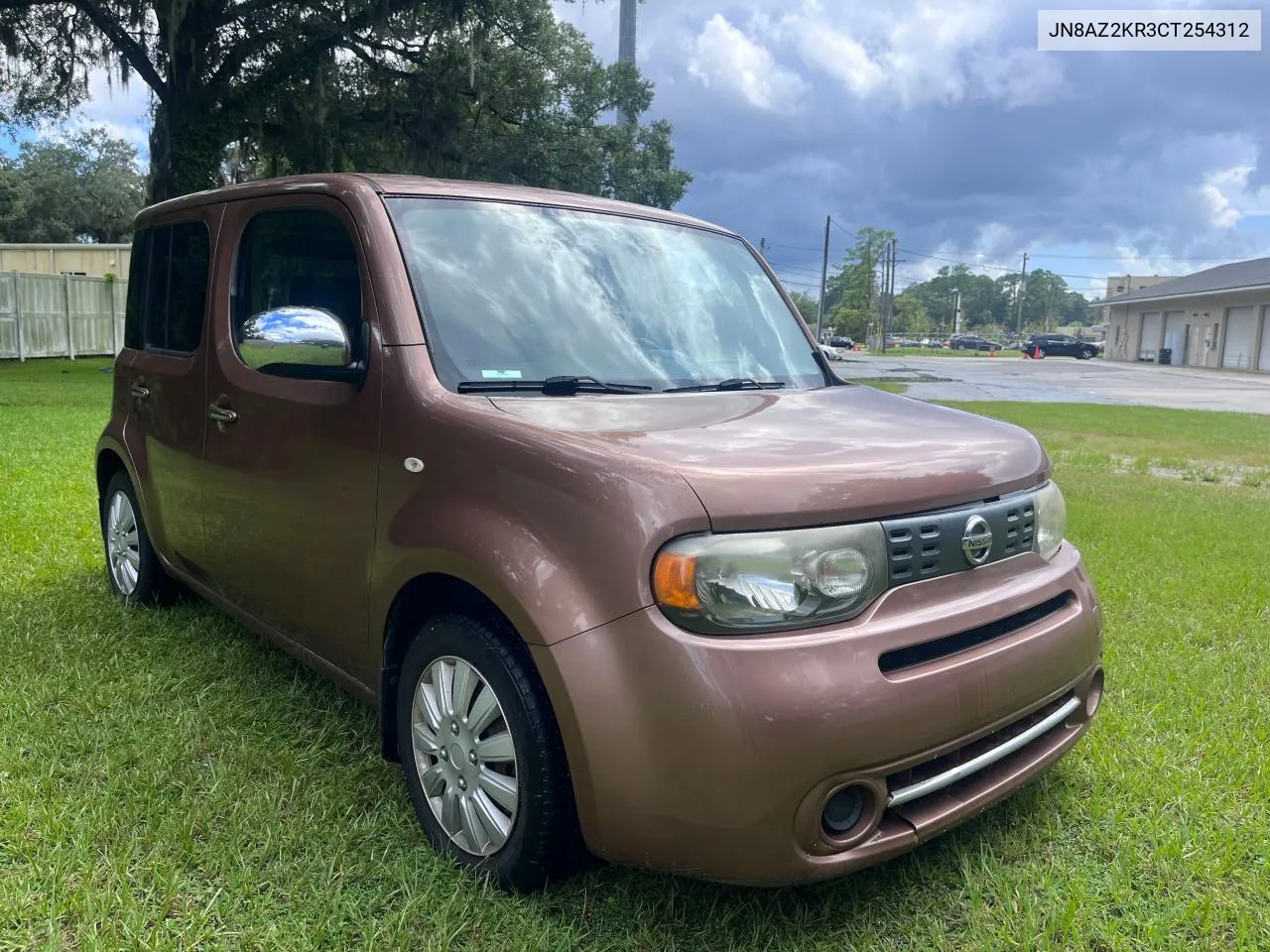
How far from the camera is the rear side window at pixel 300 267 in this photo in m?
2.91

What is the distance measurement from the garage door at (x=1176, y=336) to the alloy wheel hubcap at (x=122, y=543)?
5276cm

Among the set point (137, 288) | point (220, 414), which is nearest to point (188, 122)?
point (137, 288)

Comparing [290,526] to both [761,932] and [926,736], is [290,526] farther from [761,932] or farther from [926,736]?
[926,736]

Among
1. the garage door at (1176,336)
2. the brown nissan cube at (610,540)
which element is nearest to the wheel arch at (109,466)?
the brown nissan cube at (610,540)

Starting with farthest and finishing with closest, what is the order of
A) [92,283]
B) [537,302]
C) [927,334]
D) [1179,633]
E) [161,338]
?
[927,334] < [92,283] < [1179,633] < [161,338] < [537,302]

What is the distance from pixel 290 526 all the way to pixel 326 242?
892mm

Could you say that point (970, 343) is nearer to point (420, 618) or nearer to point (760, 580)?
point (420, 618)

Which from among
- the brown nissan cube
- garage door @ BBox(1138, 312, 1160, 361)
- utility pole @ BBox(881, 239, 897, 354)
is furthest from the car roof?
utility pole @ BBox(881, 239, 897, 354)

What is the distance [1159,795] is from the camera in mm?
2895

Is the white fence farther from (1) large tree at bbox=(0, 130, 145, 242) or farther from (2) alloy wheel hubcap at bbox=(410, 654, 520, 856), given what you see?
(2) alloy wheel hubcap at bbox=(410, 654, 520, 856)

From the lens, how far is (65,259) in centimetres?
2850

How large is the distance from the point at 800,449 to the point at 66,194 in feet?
160

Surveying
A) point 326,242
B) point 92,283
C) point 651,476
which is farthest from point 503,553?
point 92,283

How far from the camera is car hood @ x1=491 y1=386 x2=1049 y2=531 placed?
2043 mm
